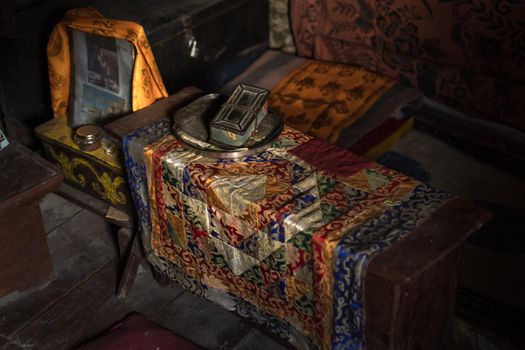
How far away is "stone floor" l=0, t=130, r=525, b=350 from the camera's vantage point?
3.27 m

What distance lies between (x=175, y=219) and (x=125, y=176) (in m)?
0.46

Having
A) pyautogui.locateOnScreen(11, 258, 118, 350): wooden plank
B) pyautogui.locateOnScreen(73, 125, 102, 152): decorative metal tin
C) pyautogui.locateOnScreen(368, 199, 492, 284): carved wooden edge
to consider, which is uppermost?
pyautogui.locateOnScreen(368, 199, 492, 284): carved wooden edge

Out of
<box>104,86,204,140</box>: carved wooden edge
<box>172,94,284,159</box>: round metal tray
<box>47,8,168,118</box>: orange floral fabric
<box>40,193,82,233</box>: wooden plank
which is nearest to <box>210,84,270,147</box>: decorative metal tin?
<box>172,94,284,159</box>: round metal tray

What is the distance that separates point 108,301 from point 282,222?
113 cm

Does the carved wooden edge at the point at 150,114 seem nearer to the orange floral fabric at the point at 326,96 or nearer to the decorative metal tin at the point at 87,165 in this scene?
the decorative metal tin at the point at 87,165

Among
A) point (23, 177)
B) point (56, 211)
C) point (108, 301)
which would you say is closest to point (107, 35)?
point (23, 177)

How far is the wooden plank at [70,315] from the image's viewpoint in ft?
10.8

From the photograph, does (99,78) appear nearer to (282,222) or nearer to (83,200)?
(83,200)

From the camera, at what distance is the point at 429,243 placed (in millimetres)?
2584

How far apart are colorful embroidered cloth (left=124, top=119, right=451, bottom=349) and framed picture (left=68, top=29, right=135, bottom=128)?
0.45 meters

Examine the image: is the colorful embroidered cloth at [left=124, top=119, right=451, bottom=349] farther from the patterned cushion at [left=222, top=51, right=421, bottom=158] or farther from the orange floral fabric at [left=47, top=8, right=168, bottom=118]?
the patterned cushion at [left=222, top=51, right=421, bottom=158]

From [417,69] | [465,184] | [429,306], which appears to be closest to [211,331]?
[429,306]

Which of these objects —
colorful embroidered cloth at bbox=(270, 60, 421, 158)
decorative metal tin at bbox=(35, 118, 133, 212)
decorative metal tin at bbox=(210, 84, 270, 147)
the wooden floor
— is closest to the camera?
decorative metal tin at bbox=(210, 84, 270, 147)

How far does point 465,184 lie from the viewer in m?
4.07
